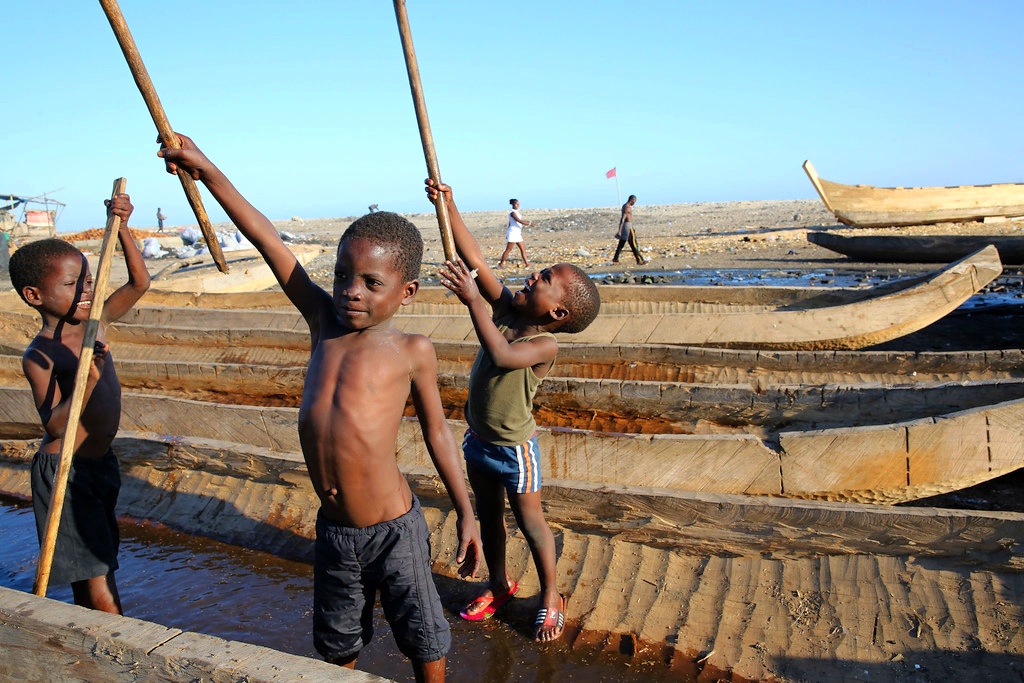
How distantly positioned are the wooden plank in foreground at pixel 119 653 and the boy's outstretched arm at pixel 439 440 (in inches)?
23.6

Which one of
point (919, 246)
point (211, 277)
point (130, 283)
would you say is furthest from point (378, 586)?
point (919, 246)

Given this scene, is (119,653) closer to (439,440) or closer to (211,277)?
(439,440)

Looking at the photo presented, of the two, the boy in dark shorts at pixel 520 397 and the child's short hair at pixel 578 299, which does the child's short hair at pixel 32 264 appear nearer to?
the boy in dark shorts at pixel 520 397

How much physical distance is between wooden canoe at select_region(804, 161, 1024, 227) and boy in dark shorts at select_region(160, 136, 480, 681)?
17.0m

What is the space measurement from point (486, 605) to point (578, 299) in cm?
127

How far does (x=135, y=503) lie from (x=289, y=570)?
127cm

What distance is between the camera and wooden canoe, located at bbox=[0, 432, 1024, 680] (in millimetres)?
2580

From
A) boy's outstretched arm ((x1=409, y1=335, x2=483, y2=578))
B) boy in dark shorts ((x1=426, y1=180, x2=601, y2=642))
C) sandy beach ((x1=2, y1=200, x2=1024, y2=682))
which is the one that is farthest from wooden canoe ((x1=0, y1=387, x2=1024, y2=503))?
boy's outstretched arm ((x1=409, y1=335, x2=483, y2=578))

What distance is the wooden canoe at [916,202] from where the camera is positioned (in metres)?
16.8

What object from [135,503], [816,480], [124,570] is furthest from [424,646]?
[135,503]

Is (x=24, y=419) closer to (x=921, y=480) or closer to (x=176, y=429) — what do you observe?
(x=176, y=429)

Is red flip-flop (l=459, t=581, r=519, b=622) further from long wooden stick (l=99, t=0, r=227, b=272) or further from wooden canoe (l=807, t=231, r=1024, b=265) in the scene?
wooden canoe (l=807, t=231, r=1024, b=265)

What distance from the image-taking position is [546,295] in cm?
275

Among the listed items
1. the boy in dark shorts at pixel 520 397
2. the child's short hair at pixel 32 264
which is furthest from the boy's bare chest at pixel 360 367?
the child's short hair at pixel 32 264
